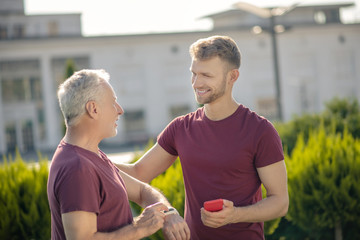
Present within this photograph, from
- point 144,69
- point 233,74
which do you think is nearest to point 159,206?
point 233,74

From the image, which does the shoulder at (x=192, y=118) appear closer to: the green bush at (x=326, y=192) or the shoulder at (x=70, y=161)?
the shoulder at (x=70, y=161)

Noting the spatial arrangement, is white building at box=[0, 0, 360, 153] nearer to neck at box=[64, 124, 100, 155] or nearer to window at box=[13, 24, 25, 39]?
window at box=[13, 24, 25, 39]

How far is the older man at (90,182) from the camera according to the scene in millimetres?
2381

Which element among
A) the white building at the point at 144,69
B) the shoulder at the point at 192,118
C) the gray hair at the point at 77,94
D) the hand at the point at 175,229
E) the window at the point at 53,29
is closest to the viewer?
the gray hair at the point at 77,94

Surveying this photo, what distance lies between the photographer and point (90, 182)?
7.98 ft

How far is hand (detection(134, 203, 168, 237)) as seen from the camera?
2.64 m

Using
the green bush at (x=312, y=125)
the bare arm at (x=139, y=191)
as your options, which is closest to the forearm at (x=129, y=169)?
the bare arm at (x=139, y=191)

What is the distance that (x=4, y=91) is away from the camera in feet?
129

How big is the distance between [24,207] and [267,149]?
154 inches

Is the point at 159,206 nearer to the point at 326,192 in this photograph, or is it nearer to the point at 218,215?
the point at 218,215

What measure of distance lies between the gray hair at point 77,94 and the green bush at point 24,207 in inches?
146

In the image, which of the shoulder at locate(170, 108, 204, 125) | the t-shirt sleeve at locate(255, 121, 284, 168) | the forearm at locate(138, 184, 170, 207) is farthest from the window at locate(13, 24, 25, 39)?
the t-shirt sleeve at locate(255, 121, 284, 168)

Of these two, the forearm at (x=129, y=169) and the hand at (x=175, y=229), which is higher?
the forearm at (x=129, y=169)

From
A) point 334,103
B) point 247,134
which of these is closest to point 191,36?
point 334,103
